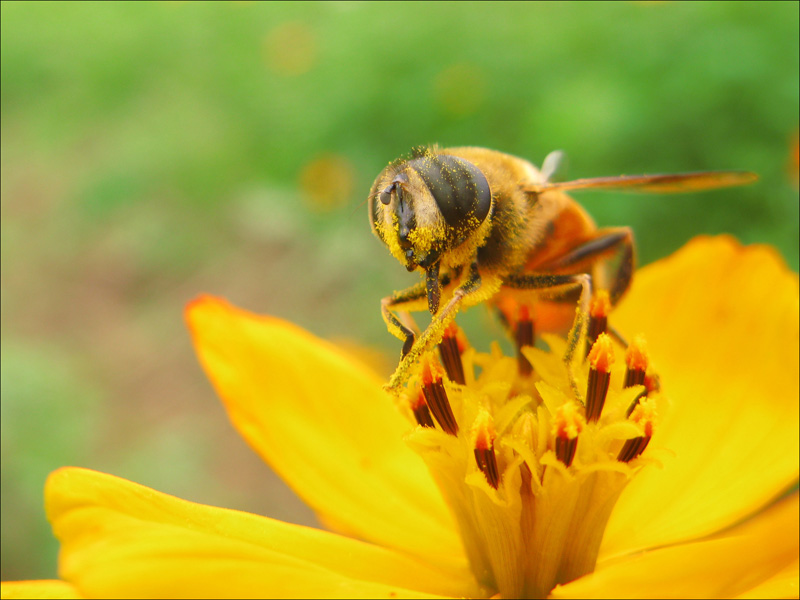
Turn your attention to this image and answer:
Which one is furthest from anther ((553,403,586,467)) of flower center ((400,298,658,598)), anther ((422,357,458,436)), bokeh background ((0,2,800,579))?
bokeh background ((0,2,800,579))

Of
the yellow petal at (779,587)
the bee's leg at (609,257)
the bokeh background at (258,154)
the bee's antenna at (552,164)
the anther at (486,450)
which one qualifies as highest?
the bokeh background at (258,154)

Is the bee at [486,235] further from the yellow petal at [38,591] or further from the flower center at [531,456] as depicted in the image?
the yellow petal at [38,591]

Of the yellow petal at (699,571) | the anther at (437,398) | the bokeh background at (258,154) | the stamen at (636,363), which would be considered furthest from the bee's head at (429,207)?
the bokeh background at (258,154)

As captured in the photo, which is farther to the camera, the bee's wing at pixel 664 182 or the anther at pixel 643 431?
the bee's wing at pixel 664 182

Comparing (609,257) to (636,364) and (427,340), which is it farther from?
(427,340)

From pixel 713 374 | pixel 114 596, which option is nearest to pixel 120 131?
pixel 713 374

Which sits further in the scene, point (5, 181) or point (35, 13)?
point (5, 181)

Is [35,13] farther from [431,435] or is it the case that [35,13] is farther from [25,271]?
[431,435]
